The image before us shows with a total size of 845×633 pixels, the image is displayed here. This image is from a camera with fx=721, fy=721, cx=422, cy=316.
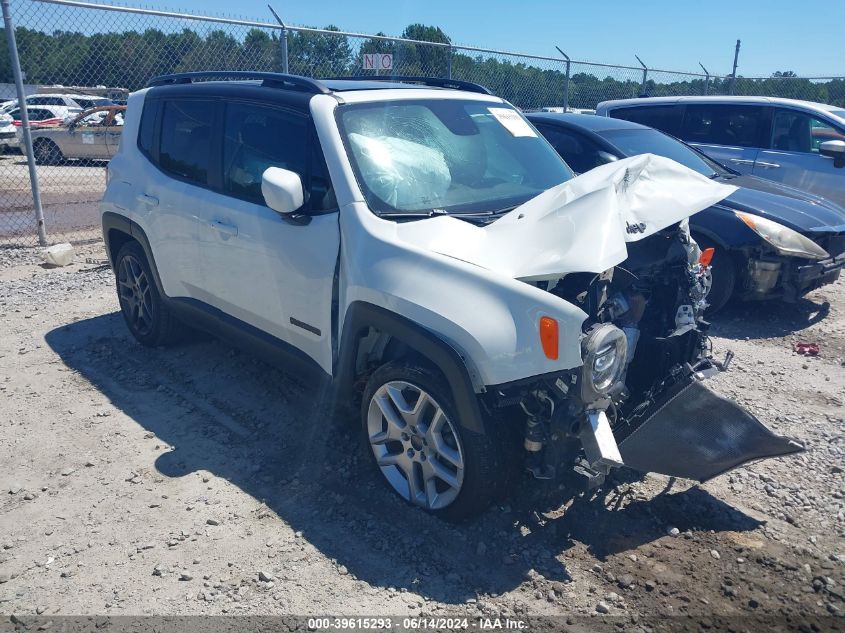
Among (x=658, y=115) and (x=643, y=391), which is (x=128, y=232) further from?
(x=658, y=115)

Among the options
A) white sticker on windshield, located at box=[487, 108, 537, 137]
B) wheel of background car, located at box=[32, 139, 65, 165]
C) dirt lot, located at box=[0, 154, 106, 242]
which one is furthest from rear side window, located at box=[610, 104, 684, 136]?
wheel of background car, located at box=[32, 139, 65, 165]

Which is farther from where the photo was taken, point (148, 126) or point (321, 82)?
point (148, 126)

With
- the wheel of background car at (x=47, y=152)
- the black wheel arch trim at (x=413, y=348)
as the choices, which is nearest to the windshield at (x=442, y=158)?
the black wheel arch trim at (x=413, y=348)

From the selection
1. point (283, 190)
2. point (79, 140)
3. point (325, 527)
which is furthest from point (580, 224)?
point (79, 140)

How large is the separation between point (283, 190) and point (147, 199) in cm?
192

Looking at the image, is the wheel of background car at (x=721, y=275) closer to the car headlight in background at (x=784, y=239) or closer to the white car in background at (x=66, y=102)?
the car headlight in background at (x=784, y=239)

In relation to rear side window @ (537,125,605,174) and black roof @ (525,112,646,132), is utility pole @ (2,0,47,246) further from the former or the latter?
rear side window @ (537,125,605,174)

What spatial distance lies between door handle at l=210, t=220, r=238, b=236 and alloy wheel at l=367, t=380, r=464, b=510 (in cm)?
142

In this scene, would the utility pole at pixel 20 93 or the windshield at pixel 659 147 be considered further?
the utility pole at pixel 20 93

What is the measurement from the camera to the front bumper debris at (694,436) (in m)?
3.24

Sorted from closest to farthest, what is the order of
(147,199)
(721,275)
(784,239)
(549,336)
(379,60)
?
(549,336) → (147,199) → (784,239) → (721,275) → (379,60)

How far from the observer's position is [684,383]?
129 inches

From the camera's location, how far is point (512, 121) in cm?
459

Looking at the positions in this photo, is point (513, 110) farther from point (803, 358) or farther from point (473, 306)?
point (803, 358)
